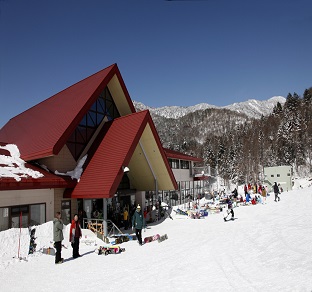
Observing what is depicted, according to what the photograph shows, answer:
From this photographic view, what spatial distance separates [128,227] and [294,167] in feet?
198

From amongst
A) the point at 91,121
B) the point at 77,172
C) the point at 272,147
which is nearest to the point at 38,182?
the point at 77,172

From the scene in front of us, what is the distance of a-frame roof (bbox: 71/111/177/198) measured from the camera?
13.1m

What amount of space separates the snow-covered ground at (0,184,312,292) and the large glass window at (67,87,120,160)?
18.5 feet

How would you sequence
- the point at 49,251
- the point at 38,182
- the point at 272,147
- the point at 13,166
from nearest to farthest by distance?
the point at 49,251
the point at 38,182
the point at 13,166
the point at 272,147

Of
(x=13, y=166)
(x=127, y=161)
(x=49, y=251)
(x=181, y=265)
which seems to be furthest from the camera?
(x=13, y=166)

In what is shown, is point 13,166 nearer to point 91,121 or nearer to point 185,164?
point 91,121

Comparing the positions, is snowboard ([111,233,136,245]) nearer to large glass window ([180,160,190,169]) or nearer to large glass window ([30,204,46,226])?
large glass window ([30,204,46,226])

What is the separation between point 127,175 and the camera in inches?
752

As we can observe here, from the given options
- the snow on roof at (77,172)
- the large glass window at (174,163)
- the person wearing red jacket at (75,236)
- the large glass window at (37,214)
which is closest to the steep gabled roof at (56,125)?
the snow on roof at (77,172)

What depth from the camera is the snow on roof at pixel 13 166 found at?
41.0ft

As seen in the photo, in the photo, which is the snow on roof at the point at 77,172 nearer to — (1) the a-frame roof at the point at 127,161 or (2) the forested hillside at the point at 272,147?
(1) the a-frame roof at the point at 127,161

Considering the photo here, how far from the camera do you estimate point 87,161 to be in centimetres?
1554

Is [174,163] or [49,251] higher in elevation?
[174,163]

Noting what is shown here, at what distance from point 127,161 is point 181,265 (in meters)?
6.94
